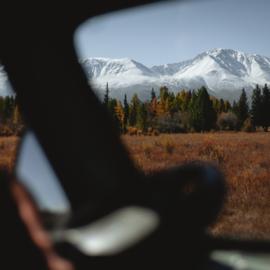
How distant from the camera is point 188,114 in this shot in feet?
285

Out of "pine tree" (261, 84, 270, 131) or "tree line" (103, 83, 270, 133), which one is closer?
"tree line" (103, 83, 270, 133)

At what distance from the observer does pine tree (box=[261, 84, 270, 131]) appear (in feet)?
277

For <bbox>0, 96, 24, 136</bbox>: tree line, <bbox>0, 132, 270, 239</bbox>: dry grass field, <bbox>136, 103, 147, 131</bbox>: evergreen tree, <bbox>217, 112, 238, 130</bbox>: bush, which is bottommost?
<bbox>217, 112, 238, 130</bbox>: bush

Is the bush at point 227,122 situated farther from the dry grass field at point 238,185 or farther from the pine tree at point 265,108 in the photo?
the dry grass field at point 238,185

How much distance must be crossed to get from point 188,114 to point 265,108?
15.1 meters

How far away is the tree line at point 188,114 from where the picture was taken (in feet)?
270

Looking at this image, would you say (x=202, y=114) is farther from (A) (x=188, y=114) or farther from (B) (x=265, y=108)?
(B) (x=265, y=108)

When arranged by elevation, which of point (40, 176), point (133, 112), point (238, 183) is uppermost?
point (40, 176)

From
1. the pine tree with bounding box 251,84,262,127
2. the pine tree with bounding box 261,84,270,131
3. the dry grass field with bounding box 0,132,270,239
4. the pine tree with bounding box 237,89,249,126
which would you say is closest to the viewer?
the dry grass field with bounding box 0,132,270,239

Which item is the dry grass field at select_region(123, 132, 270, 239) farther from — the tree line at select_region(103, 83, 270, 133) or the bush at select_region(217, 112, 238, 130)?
the bush at select_region(217, 112, 238, 130)

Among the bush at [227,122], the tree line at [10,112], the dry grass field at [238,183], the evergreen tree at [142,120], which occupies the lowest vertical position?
the bush at [227,122]

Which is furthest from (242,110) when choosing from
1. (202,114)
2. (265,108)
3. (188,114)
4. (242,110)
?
(202,114)

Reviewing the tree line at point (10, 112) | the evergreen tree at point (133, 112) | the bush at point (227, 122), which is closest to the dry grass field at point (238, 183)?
the tree line at point (10, 112)

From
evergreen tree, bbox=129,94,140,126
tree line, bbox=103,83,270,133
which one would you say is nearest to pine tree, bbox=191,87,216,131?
tree line, bbox=103,83,270,133
